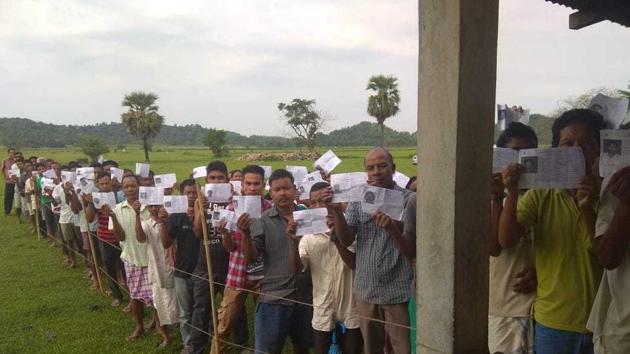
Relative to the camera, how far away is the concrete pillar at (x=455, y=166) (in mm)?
1467

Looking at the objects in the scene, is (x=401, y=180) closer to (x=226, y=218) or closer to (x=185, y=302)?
(x=226, y=218)

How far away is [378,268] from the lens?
3074 mm

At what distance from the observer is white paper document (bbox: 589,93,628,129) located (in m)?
2.50

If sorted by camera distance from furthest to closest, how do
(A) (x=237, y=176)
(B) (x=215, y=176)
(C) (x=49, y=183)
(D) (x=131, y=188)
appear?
(C) (x=49, y=183) → (A) (x=237, y=176) → (D) (x=131, y=188) → (B) (x=215, y=176)

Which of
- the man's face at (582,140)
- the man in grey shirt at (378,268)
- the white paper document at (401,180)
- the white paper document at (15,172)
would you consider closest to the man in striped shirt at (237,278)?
the man in grey shirt at (378,268)

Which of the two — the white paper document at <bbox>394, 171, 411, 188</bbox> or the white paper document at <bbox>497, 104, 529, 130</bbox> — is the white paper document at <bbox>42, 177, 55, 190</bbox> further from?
the white paper document at <bbox>497, 104, 529, 130</bbox>

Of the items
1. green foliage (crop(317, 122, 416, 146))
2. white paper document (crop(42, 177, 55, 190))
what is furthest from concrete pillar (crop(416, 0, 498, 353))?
green foliage (crop(317, 122, 416, 146))

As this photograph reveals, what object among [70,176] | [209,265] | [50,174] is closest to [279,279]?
[209,265]

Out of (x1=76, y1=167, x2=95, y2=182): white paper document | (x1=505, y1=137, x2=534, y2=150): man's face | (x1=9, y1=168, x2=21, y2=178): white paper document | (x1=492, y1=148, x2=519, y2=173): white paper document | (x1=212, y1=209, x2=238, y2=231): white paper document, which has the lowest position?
(x1=9, y1=168, x2=21, y2=178): white paper document

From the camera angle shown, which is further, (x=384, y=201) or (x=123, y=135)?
(x=123, y=135)

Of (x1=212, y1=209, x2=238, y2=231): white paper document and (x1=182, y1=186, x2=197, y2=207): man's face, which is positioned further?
(x1=182, y1=186, x2=197, y2=207): man's face

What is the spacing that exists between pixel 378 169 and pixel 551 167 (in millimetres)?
1224

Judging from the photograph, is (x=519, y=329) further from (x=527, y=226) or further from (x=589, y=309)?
(x=527, y=226)

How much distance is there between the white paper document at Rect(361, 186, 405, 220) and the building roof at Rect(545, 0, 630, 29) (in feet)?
7.38
